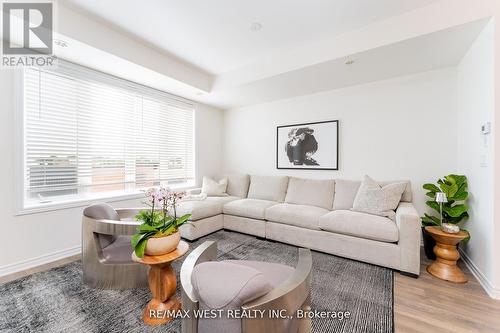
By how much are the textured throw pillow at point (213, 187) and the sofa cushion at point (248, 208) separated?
0.59 meters

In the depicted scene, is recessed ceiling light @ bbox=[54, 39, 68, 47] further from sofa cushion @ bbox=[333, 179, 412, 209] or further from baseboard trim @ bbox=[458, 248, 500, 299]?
baseboard trim @ bbox=[458, 248, 500, 299]

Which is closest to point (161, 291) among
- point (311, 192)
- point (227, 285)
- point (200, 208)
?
point (227, 285)

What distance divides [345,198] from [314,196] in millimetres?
453

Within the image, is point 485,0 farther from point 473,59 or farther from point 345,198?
point 345,198

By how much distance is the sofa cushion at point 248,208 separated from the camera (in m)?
3.21

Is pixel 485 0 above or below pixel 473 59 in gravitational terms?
above

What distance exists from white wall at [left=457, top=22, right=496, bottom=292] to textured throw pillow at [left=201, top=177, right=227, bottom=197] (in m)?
3.43

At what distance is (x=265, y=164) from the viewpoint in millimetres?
4379

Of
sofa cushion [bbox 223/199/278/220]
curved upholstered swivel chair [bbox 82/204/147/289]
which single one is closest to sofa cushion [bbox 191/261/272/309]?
curved upholstered swivel chair [bbox 82/204/147/289]

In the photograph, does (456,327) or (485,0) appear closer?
(456,327)

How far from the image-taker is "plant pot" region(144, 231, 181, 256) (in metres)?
1.48

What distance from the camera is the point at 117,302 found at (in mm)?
1734

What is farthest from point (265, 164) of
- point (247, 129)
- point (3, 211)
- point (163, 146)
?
point (3, 211)

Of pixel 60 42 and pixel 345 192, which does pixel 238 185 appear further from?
pixel 60 42
